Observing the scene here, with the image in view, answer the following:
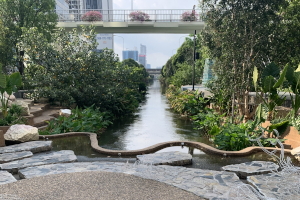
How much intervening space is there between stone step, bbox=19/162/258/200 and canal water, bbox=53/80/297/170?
25.5 inches

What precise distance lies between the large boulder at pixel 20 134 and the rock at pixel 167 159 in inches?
129

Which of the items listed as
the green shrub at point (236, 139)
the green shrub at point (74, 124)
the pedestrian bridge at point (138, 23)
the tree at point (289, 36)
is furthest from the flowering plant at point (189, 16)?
the green shrub at point (236, 139)

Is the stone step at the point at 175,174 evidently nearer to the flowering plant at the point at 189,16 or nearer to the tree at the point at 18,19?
the tree at the point at 18,19

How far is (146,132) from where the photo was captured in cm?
1088

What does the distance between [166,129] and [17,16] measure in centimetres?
1504

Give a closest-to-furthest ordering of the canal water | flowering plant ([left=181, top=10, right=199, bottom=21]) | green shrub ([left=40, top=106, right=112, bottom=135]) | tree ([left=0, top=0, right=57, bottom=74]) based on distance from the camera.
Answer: the canal water < green shrub ([left=40, top=106, right=112, bottom=135]) < tree ([left=0, top=0, right=57, bottom=74]) < flowering plant ([left=181, top=10, right=199, bottom=21])

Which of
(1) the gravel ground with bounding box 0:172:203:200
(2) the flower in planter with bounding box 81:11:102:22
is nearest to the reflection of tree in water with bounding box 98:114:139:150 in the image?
(1) the gravel ground with bounding box 0:172:203:200

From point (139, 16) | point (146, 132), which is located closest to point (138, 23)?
point (139, 16)

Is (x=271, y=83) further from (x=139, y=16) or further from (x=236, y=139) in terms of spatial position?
(x=139, y=16)

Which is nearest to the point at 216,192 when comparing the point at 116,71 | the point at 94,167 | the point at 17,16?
the point at 94,167

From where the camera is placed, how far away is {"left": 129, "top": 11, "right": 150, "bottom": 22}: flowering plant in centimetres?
2416

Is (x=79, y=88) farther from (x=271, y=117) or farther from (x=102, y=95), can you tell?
(x=271, y=117)

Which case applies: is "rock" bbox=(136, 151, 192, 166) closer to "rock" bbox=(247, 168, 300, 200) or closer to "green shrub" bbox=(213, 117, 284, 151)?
"rock" bbox=(247, 168, 300, 200)

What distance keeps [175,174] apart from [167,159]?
0.90 m
